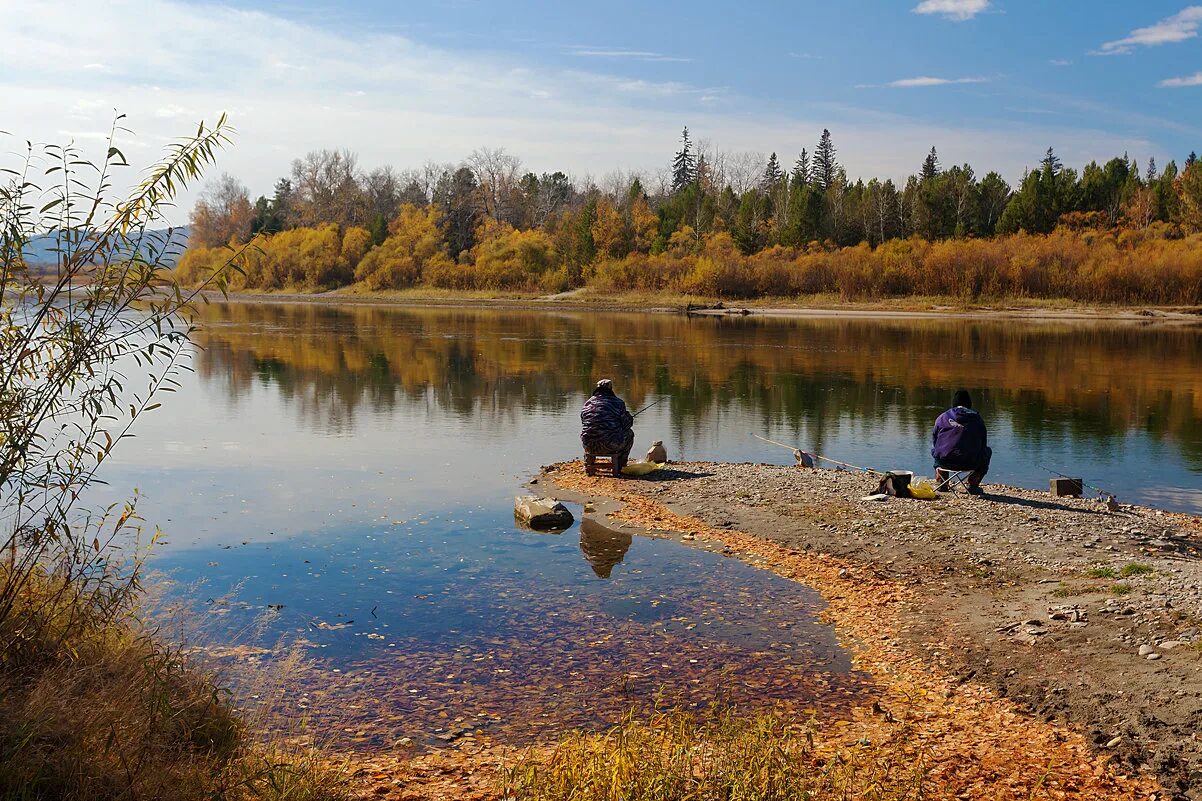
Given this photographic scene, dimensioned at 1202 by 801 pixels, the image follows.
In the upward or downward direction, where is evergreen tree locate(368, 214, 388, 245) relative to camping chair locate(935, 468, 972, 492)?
upward

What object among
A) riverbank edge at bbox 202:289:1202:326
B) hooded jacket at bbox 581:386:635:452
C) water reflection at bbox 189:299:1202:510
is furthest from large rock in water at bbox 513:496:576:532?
riverbank edge at bbox 202:289:1202:326

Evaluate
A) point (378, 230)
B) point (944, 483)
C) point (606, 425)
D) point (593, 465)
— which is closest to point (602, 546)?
point (606, 425)

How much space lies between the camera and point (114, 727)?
6.29 metres

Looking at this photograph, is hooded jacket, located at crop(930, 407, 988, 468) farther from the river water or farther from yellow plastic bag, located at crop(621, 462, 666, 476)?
yellow plastic bag, located at crop(621, 462, 666, 476)

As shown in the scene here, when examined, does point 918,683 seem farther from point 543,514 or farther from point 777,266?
point 777,266

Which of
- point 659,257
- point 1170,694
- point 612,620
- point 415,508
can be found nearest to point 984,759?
point 1170,694

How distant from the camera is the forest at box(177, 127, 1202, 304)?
9394 centimetres

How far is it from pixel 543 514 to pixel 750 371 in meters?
27.4

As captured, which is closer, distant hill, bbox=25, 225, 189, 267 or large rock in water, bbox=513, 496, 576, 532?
distant hill, bbox=25, 225, 189, 267

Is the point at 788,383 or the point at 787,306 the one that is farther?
the point at 787,306

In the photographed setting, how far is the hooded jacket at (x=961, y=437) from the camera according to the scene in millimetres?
16500

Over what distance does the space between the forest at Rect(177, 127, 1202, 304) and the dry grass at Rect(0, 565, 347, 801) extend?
78.4 metres

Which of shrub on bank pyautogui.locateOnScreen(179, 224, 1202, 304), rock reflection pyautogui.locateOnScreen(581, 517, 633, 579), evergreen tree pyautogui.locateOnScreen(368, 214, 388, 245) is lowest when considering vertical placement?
rock reflection pyautogui.locateOnScreen(581, 517, 633, 579)

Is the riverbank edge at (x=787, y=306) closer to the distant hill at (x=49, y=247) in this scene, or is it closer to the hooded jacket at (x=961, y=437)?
the hooded jacket at (x=961, y=437)
